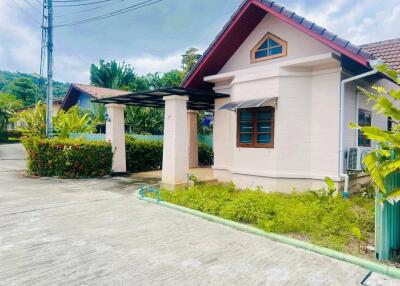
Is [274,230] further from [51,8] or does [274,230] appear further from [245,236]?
[51,8]

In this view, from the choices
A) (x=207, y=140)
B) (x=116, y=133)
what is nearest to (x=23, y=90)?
(x=207, y=140)

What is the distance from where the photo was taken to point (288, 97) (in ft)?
29.9

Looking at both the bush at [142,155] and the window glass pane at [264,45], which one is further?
the bush at [142,155]

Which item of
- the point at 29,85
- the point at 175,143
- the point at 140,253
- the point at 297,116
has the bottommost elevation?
the point at 140,253

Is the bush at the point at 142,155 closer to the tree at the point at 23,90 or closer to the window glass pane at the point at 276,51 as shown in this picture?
the window glass pane at the point at 276,51

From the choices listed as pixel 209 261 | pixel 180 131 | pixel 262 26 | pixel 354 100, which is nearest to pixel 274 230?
pixel 209 261

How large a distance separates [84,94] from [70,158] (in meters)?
17.3

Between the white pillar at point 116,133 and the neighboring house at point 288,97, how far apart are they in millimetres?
4688

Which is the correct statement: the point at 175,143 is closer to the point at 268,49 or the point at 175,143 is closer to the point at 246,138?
the point at 246,138

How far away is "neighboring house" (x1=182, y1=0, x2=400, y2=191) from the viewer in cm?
861

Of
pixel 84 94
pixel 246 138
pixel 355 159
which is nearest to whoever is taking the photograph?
pixel 355 159

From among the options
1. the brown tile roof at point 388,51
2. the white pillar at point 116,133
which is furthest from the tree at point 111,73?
the brown tile roof at point 388,51

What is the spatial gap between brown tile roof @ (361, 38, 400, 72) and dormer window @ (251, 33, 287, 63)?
118 inches

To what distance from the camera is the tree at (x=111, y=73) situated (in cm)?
3281
